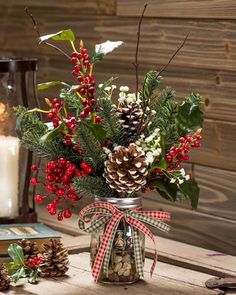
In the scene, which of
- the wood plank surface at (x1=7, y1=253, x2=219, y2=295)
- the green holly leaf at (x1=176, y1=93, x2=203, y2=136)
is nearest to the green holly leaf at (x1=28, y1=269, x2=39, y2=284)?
the wood plank surface at (x1=7, y1=253, x2=219, y2=295)

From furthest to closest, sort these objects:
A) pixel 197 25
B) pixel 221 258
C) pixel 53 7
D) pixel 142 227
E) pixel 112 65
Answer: pixel 53 7 < pixel 112 65 < pixel 197 25 < pixel 221 258 < pixel 142 227

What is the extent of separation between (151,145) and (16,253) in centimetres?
32

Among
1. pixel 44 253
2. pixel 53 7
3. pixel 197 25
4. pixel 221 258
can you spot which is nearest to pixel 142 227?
pixel 44 253

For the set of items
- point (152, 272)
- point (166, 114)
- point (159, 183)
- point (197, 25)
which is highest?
point (197, 25)

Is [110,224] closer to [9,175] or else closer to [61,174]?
[61,174]

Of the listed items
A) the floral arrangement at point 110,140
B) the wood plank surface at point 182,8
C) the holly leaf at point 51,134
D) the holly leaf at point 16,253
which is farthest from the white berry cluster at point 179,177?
the wood plank surface at point 182,8

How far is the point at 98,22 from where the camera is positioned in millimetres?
2318

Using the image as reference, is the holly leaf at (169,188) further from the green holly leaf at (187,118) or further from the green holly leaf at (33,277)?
the green holly leaf at (33,277)

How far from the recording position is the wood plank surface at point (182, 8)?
6.45ft

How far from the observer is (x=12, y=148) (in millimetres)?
2008

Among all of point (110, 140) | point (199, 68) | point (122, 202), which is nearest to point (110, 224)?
point (122, 202)

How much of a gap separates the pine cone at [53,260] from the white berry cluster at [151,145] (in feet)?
0.82

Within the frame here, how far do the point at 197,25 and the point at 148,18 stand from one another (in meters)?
0.16

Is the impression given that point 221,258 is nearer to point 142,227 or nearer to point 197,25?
point 142,227
